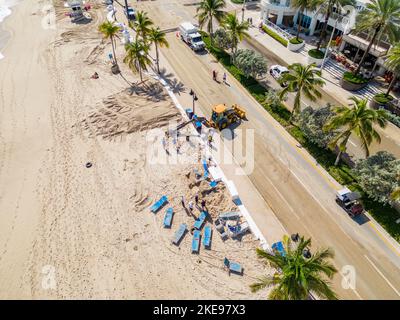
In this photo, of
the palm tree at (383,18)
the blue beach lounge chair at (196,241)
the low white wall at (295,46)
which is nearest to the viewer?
the blue beach lounge chair at (196,241)

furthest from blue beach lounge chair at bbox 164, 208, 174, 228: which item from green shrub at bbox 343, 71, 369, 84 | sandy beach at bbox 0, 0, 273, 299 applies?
green shrub at bbox 343, 71, 369, 84

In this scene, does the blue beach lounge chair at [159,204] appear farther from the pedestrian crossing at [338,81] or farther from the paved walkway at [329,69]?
the pedestrian crossing at [338,81]

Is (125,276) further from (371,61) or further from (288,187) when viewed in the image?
(371,61)

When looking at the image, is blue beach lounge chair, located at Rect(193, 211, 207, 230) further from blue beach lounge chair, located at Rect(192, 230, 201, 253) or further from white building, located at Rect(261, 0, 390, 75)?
white building, located at Rect(261, 0, 390, 75)

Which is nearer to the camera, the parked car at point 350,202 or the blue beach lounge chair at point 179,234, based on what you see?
the blue beach lounge chair at point 179,234

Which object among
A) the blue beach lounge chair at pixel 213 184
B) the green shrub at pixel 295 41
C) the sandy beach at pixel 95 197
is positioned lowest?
the sandy beach at pixel 95 197

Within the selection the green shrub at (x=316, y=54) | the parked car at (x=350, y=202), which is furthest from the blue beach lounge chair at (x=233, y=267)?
the green shrub at (x=316, y=54)
